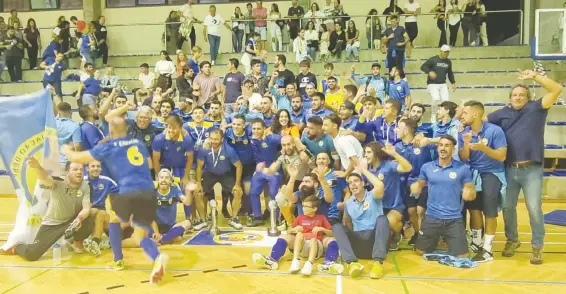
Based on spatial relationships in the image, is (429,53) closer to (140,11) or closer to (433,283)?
(140,11)

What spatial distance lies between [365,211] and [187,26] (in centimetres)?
1337

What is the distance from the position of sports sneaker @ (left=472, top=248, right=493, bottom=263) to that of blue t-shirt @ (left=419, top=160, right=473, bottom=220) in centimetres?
56

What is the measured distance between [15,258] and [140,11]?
15823 millimetres

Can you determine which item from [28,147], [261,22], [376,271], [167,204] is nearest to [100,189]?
[167,204]

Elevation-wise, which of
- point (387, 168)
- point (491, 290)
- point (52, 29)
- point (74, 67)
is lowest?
point (491, 290)

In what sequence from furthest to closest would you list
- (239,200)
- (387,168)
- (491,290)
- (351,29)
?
(351,29) → (239,200) → (387,168) → (491,290)

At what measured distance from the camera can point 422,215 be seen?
8031 mm

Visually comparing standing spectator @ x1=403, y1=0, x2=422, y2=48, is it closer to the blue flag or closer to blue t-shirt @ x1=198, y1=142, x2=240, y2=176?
blue t-shirt @ x1=198, y1=142, x2=240, y2=176

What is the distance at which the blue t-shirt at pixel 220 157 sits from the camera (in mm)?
9312

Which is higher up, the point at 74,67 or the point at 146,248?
the point at 74,67

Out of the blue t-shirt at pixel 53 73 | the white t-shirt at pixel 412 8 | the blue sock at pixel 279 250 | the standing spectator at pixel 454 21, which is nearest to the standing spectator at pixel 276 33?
the white t-shirt at pixel 412 8

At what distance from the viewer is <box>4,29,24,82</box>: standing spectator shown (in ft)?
61.9

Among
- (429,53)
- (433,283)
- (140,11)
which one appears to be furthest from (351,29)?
(433,283)

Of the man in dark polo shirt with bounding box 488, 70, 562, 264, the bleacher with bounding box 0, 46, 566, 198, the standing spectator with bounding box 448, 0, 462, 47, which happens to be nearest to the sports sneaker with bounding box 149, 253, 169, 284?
the man in dark polo shirt with bounding box 488, 70, 562, 264
